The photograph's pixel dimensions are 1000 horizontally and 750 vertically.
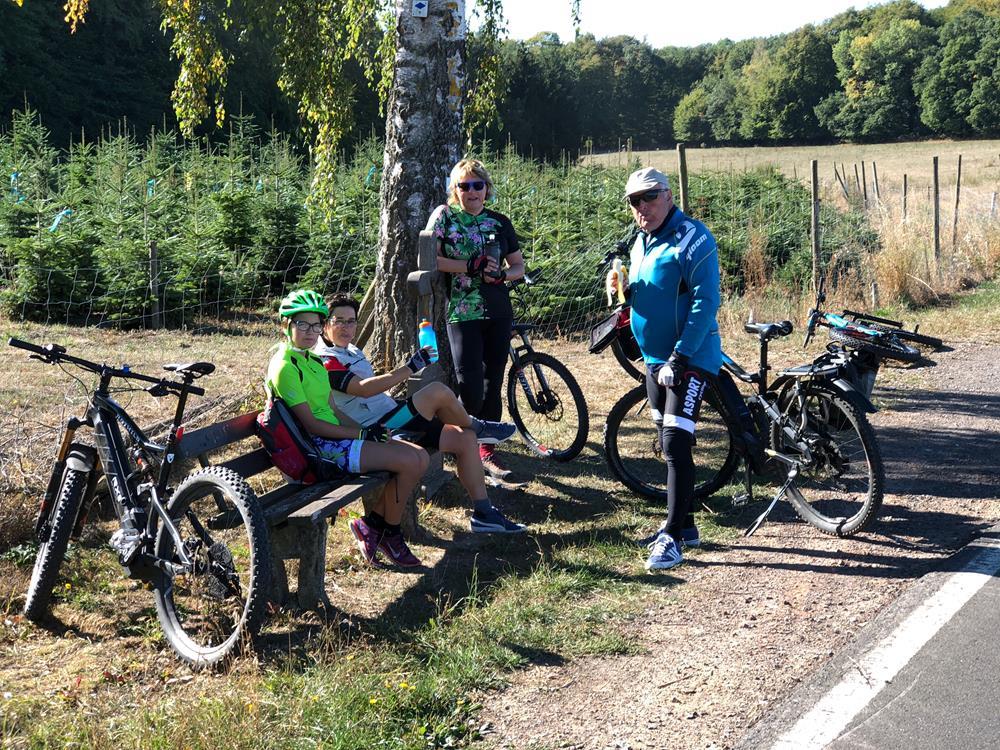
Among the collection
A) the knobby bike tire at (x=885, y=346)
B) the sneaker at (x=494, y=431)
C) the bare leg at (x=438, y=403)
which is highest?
the knobby bike tire at (x=885, y=346)

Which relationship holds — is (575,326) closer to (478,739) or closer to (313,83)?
(313,83)

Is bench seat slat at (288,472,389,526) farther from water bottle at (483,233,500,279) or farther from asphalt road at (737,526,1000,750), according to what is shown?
asphalt road at (737,526,1000,750)

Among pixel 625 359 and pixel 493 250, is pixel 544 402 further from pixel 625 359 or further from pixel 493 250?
pixel 493 250

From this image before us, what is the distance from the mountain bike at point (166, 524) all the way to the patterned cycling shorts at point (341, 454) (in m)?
0.61

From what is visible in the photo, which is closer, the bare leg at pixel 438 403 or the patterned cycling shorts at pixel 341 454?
the patterned cycling shorts at pixel 341 454

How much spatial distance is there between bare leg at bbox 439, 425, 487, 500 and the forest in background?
21.5 ft

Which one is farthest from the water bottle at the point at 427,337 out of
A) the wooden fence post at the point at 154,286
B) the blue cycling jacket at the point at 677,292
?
the wooden fence post at the point at 154,286

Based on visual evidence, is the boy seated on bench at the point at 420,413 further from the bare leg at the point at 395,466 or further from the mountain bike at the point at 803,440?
the mountain bike at the point at 803,440

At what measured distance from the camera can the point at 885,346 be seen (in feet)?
19.6

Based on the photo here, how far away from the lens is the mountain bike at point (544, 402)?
757cm

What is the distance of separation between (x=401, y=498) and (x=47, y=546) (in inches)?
66.2

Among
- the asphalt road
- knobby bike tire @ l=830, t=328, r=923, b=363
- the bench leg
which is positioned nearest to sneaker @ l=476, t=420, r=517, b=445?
the bench leg

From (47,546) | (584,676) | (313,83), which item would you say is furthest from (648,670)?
(313,83)

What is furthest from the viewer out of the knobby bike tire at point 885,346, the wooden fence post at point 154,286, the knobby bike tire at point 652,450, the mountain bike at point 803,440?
the wooden fence post at point 154,286
